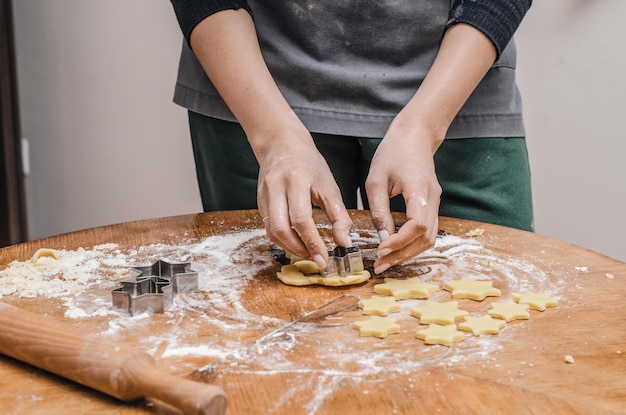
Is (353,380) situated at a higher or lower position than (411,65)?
lower

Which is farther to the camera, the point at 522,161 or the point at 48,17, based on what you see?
the point at 48,17

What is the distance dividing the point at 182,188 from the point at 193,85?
4.19 ft

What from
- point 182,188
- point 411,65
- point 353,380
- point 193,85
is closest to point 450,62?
point 411,65

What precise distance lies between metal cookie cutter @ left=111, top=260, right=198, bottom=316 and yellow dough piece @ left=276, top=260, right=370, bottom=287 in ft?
0.42

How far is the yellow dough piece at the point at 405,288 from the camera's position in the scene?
38.7 inches

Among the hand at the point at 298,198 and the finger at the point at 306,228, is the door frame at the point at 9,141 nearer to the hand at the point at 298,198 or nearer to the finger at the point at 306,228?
the hand at the point at 298,198

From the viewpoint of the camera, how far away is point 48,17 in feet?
9.41

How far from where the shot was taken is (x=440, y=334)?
842 millimetres

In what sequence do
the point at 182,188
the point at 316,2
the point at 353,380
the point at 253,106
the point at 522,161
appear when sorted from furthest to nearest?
the point at 182,188
the point at 522,161
the point at 316,2
the point at 253,106
the point at 353,380

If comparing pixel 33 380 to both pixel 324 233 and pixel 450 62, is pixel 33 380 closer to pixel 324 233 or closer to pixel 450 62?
pixel 324 233

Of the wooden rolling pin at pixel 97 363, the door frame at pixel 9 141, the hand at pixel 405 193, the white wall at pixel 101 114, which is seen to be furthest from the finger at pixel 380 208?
the door frame at pixel 9 141

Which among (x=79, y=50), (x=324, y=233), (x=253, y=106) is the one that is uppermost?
(x=79, y=50)

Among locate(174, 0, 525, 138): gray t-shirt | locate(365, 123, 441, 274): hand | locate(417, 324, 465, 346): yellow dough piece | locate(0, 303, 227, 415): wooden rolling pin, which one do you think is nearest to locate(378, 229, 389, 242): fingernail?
locate(365, 123, 441, 274): hand

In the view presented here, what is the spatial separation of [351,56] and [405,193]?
40 cm
